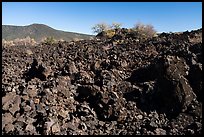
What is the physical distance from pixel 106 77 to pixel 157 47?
440 cm

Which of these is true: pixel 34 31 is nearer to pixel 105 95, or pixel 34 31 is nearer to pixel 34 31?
pixel 34 31

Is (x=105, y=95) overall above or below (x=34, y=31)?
below

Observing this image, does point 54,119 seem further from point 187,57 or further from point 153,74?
point 187,57

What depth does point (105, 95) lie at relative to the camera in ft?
32.9

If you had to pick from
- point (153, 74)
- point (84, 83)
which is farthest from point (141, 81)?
point (84, 83)

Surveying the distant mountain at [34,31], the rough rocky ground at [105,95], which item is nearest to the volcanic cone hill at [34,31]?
the distant mountain at [34,31]

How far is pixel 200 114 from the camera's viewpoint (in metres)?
9.05

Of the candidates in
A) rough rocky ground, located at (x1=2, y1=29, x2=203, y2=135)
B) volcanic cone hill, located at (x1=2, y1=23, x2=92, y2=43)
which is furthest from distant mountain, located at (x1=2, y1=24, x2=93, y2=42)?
rough rocky ground, located at (x1=2, y1=29, x2=203, y2=135)

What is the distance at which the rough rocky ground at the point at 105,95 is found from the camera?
28.8ft

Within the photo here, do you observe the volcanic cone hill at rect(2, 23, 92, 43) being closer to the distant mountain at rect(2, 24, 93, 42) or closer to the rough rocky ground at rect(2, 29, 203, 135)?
the distant mountain at rect(2, 24, 93, 42)

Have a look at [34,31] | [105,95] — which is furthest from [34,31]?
[105,95]

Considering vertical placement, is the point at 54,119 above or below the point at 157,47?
below

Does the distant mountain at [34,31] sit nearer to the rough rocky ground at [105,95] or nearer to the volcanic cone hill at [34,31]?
the volcanic cone hill at [34,31]

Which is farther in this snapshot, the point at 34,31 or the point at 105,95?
the point at 34,31
